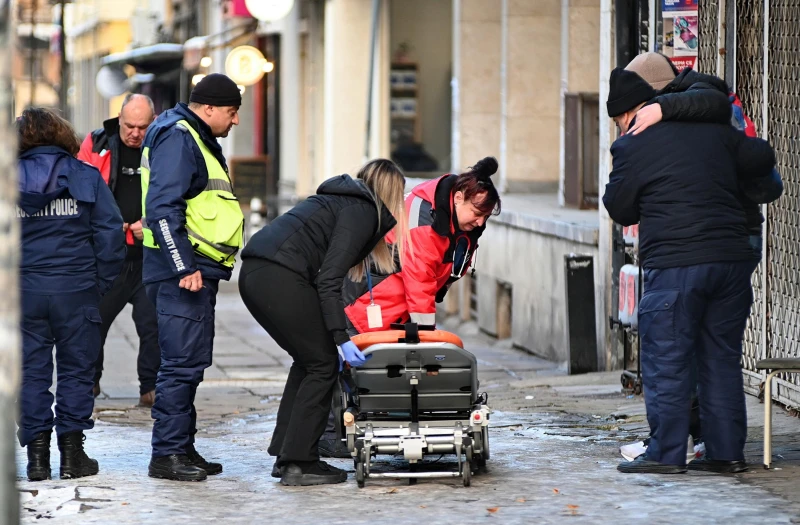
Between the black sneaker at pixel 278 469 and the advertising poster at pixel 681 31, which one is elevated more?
the advertising poster at pixel 681 31

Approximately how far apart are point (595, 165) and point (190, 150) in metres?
7.41

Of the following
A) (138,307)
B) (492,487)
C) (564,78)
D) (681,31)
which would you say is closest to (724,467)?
(492,487)

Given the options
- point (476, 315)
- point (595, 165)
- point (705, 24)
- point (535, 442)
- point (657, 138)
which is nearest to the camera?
point (657, 138)

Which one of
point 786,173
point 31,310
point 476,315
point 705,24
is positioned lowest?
point 476,315

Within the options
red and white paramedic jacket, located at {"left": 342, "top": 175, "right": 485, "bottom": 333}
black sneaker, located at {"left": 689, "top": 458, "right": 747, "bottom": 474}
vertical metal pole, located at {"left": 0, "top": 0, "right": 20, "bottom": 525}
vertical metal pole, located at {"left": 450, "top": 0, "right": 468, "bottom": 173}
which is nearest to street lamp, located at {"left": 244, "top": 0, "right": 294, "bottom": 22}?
vertical metal pole, located at {"left": 450, "top": 0, "right": 468, "bottom": 173}

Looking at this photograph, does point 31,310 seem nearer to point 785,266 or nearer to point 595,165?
point 785,266

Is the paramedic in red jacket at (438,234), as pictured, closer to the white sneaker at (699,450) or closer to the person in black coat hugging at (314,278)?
the person in black coat hugging at (314,278)

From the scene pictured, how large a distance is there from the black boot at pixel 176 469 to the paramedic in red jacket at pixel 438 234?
3.47 feet

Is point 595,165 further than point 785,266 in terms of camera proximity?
Yes

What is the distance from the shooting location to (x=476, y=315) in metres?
16.2

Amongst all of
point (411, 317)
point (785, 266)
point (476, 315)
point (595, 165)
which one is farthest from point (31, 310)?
point (476, 315)

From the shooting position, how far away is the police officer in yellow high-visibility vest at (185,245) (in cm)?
696

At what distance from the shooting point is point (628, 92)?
6.94 metres

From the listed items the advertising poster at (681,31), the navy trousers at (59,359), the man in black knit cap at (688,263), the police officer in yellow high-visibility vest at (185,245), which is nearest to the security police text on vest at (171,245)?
the police officer in yellow high-visibility vest at (185,245)
